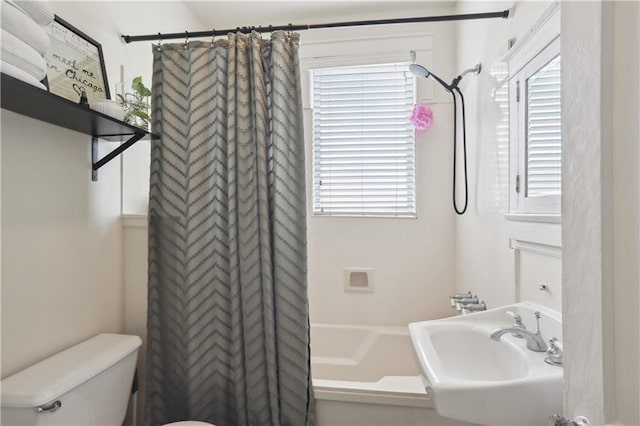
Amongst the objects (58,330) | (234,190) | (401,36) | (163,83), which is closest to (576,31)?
(234,190)

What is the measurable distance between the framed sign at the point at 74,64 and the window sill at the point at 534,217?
175 centimetres

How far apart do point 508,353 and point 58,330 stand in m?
1.60

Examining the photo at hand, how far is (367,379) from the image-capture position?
213 cm

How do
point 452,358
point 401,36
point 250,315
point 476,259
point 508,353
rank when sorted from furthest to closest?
point 401,36 → point 476,259 → point 250,315 → point 452,358 → point 508,353

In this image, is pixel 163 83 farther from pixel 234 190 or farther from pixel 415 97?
pixel 415 97

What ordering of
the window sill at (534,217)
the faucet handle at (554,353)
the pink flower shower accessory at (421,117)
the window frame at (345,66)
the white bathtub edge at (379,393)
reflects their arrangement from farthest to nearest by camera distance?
the window frame at (345,66) → the pink flower shower accessory at (421,117) → the white bathtub edge at (379,393) → the window sill at (534,217) → the faucet handle at (554,353)

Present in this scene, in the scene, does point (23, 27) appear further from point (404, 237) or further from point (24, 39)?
point (404, 237)

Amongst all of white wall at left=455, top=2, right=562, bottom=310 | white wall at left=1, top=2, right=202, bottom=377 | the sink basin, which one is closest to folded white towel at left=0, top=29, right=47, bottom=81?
white wall at left=1, top=2, right=202, bottom=377

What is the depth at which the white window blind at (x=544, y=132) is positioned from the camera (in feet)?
3.72

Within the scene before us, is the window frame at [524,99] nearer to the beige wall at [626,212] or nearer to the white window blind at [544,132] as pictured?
the white window blind at [544,132]

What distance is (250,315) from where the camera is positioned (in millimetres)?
1426

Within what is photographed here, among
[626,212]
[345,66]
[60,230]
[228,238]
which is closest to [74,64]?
[60,230]

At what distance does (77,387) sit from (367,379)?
5.16 feet

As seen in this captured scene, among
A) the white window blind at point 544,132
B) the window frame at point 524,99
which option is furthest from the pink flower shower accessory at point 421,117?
the white window blind at point 544,132
